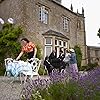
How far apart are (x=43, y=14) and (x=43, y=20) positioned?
60 cm

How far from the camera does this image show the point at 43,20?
92.0ft

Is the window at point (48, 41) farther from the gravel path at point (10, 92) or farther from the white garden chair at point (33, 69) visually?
the gravel path at point (10, 92)

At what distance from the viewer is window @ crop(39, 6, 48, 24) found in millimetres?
27688

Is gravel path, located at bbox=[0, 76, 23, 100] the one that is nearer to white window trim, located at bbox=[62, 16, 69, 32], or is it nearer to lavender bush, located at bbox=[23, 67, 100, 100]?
lavender bush, located at bbox=[23, 67, 100, 100]

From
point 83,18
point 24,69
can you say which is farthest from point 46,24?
→ point 24,69

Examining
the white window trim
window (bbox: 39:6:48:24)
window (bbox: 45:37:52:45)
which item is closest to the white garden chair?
window (bbox: 45:37:52:45)

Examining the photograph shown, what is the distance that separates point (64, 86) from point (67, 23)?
2829 centimetres

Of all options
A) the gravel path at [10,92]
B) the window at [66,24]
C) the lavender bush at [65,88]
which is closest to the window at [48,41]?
the window at [66,24]

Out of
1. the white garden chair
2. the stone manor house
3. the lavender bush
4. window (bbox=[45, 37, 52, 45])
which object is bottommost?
the lavender bush

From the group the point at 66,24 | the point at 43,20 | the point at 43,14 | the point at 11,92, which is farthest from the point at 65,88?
the point at 66,24

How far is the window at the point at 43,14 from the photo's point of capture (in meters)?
27.7

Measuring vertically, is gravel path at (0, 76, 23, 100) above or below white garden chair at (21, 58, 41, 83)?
below

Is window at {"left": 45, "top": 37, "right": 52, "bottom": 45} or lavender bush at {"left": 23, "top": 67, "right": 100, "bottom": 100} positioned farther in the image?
window at {"left": 45, "top": 37, "right": 52, "bottom": 45}

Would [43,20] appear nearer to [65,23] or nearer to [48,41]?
[48,41]
